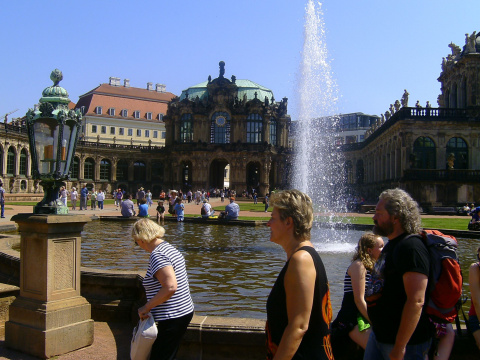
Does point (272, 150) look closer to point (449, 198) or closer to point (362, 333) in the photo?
point (449, 198)

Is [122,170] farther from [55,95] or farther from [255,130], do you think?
[55,95]

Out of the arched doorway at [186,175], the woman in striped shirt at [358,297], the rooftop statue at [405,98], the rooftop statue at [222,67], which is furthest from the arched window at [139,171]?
the woman in striped shirt at [358,297]

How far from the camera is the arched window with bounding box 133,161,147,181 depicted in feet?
263

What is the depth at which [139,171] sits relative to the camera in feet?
265

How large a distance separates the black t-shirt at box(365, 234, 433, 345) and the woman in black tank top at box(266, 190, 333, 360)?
0.59 meters

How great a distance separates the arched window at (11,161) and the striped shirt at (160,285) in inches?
2377

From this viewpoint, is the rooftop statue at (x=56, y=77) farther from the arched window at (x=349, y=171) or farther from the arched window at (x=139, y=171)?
the arched window at (x=139, y=171)

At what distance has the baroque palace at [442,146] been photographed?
4194 cm

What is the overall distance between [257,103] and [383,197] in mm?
74974

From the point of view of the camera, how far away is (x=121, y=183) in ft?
256

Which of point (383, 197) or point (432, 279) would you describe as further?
point (383, 197)

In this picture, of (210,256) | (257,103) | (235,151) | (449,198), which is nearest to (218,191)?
(235,151)

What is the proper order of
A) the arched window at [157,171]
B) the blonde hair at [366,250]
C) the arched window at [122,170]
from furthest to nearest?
the arched window at [157,171]
the arched window at [122,170]
the blonde hair at [366,250]

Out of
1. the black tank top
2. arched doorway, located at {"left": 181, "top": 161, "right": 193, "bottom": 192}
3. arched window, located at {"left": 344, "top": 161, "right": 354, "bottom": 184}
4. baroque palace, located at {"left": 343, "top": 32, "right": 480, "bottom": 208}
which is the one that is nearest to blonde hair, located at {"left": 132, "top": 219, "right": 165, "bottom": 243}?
the black tank top
